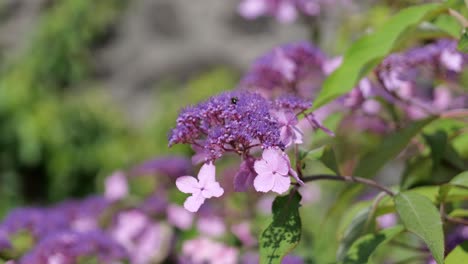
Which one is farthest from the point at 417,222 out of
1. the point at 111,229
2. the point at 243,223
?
the point at 111,229

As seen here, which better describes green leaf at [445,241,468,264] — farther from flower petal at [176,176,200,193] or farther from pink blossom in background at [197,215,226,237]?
pink blossom in background at [197,215,226,237]

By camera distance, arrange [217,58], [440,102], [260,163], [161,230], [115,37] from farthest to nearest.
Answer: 1. [115,37]
2. [217,58]
3. [161,230]
4. [440,102]
5. [260,163]

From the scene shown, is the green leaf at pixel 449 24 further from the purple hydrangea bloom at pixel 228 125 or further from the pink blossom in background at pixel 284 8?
the pink blossom in background at pixel 284 8

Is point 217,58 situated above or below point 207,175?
above

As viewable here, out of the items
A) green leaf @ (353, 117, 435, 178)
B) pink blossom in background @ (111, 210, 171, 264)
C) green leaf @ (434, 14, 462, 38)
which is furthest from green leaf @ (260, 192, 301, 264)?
pink blossom in background @ (111, 210, 171, 264)

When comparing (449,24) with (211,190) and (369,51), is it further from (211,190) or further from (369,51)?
(211,190)

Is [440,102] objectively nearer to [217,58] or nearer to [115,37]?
[217,58]
